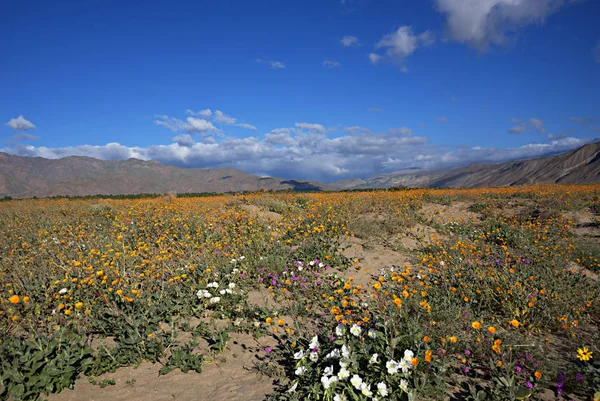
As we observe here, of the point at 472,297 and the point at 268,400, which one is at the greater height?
the point at 472,297

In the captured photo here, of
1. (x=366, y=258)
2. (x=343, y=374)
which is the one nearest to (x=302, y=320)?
(x=343, y=374)

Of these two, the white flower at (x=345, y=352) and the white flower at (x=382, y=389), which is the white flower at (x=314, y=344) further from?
the white flower at (x=382, y=389)

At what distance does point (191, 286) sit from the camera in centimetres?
561

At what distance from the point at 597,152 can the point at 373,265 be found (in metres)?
180

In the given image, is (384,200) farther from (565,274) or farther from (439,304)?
(439,304)

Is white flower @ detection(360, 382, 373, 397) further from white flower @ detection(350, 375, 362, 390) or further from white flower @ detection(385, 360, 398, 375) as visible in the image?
white flower @ detection(385, 360, 398, 375)

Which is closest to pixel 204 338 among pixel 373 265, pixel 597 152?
pixel 373 265

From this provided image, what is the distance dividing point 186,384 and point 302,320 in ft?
6.69

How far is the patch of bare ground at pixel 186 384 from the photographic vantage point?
132 inches

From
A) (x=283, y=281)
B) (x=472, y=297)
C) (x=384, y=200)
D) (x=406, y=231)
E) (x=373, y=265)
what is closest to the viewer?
(x=472, y=297)

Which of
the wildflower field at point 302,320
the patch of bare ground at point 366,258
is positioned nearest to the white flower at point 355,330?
the wildflower field at point 302,320

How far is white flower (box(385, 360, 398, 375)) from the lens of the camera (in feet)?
9.87

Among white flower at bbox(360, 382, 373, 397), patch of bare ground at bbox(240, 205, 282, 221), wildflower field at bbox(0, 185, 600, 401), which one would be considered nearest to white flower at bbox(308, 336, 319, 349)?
wildflower field at bbox(0, 185, 600, 401)

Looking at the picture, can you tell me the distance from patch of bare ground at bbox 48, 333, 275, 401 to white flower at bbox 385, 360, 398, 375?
1.39 metres
